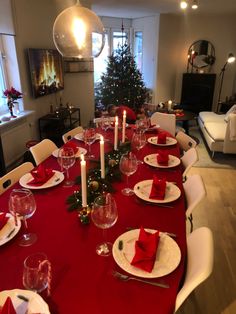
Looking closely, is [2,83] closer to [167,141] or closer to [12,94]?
[12,94]

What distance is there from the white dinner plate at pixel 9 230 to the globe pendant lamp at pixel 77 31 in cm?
127

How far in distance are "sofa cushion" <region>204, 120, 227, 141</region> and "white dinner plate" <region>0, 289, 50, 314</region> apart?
381 cm

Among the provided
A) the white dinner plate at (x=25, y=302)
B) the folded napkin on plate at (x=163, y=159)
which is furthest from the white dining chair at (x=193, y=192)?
the white dinner plate at (x=25, y=302)

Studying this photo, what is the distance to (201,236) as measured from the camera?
1.23m

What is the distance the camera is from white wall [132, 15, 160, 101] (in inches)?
264

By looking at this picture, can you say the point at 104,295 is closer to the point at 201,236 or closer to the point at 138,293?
the point at 138,293

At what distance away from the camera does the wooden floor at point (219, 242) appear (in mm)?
1839

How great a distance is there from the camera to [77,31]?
6.12 ft

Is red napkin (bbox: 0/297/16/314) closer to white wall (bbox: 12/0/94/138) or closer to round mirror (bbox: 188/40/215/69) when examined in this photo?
white wall (bbox: 12/0/94/138)

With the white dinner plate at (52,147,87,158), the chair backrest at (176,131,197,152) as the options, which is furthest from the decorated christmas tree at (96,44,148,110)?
the white dinner plate at (52,147,87,158)

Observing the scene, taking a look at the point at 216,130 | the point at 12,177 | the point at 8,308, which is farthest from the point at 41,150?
the point at 216,130

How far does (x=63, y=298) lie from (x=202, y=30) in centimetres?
729

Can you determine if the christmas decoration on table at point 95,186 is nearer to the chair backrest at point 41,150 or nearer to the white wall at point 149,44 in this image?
the chair backrest at point 41,150

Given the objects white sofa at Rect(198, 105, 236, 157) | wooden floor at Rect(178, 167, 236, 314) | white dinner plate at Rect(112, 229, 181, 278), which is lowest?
wooden floor at Rect(178, 167, 236, 314)
